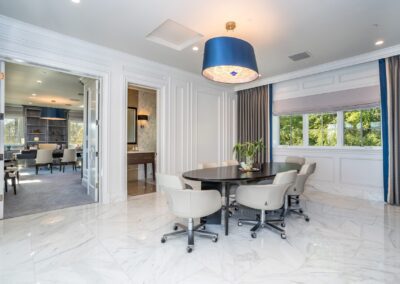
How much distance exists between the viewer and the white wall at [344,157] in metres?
4.40

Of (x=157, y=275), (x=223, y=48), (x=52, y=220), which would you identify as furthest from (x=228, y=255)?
(x=52, y=220)

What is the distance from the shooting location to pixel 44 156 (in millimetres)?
8000

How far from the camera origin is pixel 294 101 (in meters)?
5.54

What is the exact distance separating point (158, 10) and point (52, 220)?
10.9ft

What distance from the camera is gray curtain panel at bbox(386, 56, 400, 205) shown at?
4000 mm

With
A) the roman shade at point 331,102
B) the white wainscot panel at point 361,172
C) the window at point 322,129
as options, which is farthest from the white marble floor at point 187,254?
the roman shade at point 331,102

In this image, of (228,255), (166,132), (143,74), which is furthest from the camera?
(166,132)

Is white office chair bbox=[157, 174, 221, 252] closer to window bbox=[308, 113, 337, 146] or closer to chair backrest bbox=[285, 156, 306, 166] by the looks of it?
chair backrest bbox=[285, 156, 306, 166]

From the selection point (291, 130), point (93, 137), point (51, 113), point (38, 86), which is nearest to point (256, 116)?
point (291, 130)

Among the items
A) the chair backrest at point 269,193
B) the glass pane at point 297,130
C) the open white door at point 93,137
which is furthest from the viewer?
the glass pane at point 297,130

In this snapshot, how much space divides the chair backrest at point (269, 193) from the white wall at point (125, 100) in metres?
2.62

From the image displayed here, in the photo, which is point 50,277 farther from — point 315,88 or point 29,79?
point 29,79

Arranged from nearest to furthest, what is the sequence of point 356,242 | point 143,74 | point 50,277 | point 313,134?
point 50,277 < point 356,242 < point 143,74 < point 313,134

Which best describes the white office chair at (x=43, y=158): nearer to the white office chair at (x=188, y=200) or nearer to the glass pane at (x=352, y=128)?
the white office chair at (x=188, y=200)
